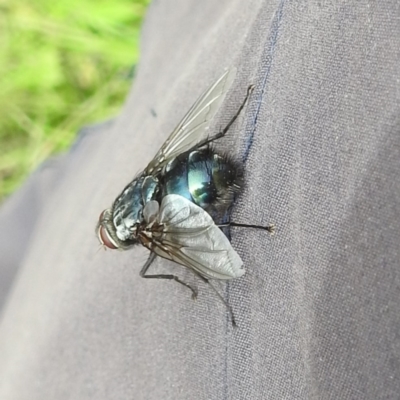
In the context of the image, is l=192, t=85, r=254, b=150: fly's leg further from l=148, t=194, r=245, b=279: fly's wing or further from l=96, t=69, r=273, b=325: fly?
l=148, t=194, r=245, b=279: fly's wing

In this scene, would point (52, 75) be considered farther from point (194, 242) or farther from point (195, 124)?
point (194, 242)

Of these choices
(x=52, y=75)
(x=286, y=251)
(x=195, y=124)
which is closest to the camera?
(x=286, y=251)

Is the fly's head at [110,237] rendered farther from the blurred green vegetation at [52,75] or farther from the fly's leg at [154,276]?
the blurred green vegetation at [52,75]

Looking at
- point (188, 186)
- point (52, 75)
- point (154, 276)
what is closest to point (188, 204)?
point (188, 186)

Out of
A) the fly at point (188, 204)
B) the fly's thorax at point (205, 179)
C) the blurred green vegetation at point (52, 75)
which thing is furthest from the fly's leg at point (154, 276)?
the blurred green vegetation at point (52, 75)

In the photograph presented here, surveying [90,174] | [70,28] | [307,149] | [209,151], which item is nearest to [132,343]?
[209,151]

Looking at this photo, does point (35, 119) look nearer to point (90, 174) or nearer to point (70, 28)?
point (70, 28)

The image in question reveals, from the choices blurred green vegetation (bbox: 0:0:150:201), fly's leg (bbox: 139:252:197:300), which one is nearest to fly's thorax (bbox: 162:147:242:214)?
fly's leg (bbox: 139:252:197:300)

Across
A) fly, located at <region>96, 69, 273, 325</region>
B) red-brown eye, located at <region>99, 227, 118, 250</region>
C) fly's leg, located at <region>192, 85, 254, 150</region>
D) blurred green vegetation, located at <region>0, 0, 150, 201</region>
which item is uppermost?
fly's leg, located at <region>192, 85, 254, 150</region>

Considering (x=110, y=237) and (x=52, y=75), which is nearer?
(x=110, y=237)
